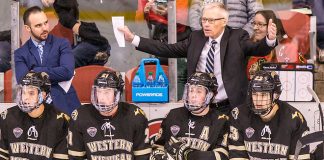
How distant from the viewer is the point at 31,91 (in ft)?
20.4

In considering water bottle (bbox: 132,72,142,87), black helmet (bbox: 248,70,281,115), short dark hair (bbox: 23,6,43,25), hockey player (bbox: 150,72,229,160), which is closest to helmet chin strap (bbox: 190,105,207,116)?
hockey player (bbox: 150,72,229,160)

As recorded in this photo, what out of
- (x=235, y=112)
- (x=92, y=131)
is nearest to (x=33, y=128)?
(x=92, y=131)

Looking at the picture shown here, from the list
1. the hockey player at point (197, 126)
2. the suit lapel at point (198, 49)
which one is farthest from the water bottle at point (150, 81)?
the hockey player at point (197, 126)

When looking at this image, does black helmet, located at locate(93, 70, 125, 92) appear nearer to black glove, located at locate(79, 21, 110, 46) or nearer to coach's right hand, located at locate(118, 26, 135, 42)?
coach's right hand, located at locate(118, 26, 135, 42)

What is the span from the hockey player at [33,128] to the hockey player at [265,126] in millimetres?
1293

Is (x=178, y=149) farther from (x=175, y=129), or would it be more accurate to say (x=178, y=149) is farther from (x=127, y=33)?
(x=127, y=33)

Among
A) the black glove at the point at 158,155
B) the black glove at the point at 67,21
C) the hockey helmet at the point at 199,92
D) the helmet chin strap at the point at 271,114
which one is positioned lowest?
the black glove at the point at 158,155

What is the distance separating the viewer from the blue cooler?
24.0ft

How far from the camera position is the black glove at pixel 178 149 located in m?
6.05

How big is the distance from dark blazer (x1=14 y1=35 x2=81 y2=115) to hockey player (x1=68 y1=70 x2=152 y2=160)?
2.24 feet

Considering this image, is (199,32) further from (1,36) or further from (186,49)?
(1,36)

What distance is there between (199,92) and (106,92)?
0.70 m

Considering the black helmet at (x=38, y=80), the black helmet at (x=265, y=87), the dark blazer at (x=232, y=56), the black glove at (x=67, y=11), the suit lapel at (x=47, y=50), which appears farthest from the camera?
the black glove at (x=67, y=11)

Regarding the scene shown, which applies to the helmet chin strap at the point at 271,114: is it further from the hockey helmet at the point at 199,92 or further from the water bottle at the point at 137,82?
the water bottle at the point at 137,82
